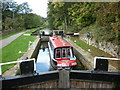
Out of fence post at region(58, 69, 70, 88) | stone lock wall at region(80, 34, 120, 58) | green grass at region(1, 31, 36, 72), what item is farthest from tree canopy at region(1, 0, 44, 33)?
fence post at region(58, 69, 70, 88)

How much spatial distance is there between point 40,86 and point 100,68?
2129 mm

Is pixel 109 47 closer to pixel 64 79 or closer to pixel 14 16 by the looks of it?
pixel 64 79

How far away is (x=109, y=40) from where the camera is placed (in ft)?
31.0

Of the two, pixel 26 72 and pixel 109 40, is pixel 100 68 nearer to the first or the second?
pixel 26 72

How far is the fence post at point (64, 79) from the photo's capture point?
12.7ft

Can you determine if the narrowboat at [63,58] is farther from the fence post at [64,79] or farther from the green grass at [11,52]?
the fence post at [64,79]

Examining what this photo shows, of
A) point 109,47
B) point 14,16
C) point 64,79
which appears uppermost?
point 14,16

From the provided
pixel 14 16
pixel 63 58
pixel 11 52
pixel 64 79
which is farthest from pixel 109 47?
pixel 14 16

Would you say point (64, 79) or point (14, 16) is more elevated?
point (14, 16)

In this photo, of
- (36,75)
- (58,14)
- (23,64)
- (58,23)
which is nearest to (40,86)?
(36,75)

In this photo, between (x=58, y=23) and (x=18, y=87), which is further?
(x=58, y=23)

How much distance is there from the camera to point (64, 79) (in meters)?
3.91

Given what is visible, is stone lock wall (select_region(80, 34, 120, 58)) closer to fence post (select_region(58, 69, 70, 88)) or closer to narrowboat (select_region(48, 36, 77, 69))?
narrowboat (select_region(48, 36, 77, 69))

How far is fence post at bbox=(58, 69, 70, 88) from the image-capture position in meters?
3.88
